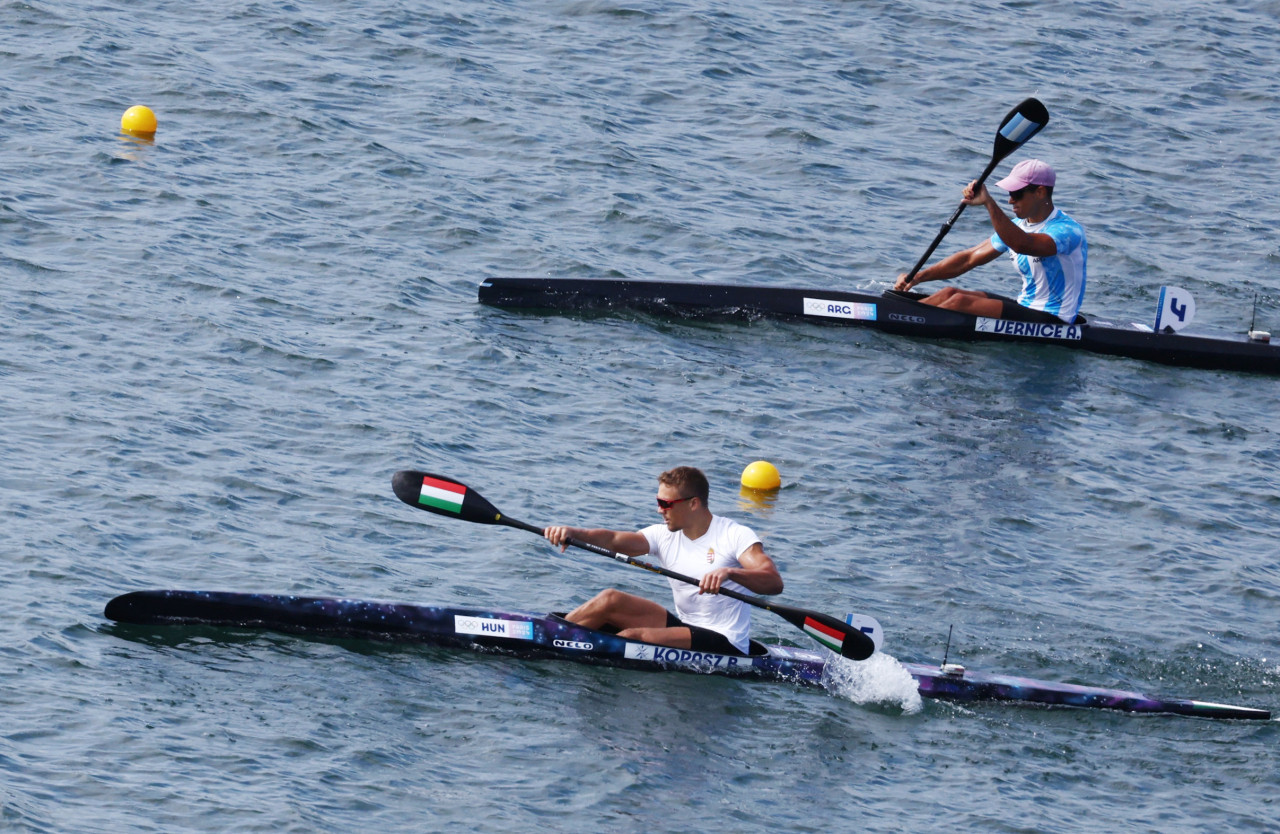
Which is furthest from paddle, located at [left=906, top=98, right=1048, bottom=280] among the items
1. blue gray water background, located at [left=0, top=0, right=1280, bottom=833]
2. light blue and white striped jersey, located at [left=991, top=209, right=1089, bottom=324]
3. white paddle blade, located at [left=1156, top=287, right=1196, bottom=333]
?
white paddle blade, located at [left=1156, top=287, right=1196, bottom=333]

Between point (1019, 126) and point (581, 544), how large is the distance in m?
6.81

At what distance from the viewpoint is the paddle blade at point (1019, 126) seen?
567 inches

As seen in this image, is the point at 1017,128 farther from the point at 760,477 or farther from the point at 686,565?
the point at 686,565

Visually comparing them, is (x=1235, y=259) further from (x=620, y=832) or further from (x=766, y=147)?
(x=620, y=832)

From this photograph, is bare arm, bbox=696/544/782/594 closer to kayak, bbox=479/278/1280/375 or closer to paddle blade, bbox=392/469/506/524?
paddle blade, bbox=392/469/506/524

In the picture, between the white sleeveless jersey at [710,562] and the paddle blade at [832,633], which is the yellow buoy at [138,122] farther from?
the paddle blade at [832,633]

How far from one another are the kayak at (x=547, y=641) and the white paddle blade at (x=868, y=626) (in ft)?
0.84

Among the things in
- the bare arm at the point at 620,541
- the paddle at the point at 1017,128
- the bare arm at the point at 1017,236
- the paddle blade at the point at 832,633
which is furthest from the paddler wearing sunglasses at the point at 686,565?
the paddle at the point at 1017,128

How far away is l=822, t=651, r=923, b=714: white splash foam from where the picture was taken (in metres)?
9.65

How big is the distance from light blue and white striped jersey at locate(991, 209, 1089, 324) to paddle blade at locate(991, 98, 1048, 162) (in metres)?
0.64

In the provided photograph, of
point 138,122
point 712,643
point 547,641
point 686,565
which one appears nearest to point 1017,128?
point 686,565

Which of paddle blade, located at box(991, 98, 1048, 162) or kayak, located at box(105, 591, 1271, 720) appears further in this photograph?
paddle blade, located at box(991, 98, 1048, 162)

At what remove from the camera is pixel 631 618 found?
390 inches

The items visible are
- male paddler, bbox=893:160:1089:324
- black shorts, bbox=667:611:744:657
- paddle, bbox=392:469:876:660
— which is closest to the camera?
paddle, bbox=392:469:876:660
